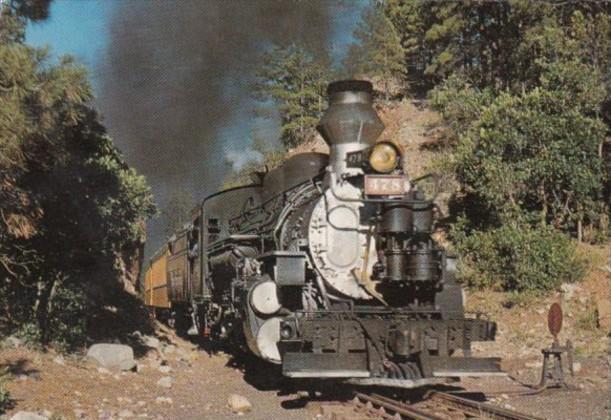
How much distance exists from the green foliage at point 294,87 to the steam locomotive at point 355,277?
1.46m

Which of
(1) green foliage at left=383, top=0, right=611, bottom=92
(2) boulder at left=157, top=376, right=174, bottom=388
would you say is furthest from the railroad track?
(1) green foliage at left=383, top=0, right=611, bottom=92

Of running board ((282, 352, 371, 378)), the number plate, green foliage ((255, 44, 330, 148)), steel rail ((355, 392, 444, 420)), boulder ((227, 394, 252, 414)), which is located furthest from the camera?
green foliage ((255, 44, 330, 148))

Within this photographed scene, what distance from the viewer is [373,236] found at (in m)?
8.70

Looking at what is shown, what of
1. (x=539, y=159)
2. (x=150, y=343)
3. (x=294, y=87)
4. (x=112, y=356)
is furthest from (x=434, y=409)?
(x=539, y=159)

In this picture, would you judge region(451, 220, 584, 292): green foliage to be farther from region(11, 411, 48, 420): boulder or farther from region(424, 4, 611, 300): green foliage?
region(11, 411, 48, 420): boulder

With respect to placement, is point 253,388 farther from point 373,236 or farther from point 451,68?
point 451,68

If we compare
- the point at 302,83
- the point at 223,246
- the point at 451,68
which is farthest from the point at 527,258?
the point at 451,68

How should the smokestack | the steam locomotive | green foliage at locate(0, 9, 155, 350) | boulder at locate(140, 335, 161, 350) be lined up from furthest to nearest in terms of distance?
boulder at locate(140, 335, 161, 350) < the smokestack < the steam locomotive < green foliage at locate(0, 9, 155, 350)

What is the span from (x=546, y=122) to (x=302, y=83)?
8.36 m

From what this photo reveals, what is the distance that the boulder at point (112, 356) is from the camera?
1098cm

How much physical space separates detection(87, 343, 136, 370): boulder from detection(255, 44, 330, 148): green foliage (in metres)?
4.74

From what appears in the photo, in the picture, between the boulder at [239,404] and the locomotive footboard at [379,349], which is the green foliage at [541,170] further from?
the boulder at [239,404]

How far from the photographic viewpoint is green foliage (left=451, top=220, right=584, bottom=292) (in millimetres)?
16781

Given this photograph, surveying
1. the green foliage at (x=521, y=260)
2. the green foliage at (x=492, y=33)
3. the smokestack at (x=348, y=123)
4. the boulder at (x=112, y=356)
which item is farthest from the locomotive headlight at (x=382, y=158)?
the green foliage at (x=492, y=33)
